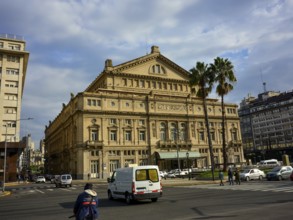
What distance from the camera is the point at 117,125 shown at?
63.1 meters

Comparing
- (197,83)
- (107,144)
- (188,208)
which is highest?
(197,83)

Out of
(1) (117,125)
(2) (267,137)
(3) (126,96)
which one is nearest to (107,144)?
(1) (117,125)

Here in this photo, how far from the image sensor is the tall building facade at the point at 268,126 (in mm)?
107562

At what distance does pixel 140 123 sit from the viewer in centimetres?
6606

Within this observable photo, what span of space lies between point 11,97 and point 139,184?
1858 inches

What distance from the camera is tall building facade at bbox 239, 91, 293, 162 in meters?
108

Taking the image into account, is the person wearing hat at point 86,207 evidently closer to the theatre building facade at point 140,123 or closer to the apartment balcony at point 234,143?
the theatre building facade at point 140,123

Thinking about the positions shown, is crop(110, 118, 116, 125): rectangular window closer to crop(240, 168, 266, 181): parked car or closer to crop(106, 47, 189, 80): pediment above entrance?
crop(106, 47, 189, 80): pediment above entrance

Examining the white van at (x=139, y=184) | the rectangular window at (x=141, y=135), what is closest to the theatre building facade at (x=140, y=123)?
the rectangular window at (x=141, y=135)

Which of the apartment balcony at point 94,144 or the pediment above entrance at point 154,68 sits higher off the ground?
the pediment above entrance at point 154,68

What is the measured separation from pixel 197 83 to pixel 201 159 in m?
30.1

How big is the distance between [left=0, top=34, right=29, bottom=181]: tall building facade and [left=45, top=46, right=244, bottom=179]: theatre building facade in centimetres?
1169

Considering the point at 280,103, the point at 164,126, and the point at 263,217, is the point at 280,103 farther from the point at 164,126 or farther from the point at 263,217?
the point at 263,217

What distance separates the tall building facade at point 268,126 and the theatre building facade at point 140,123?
37707mm
